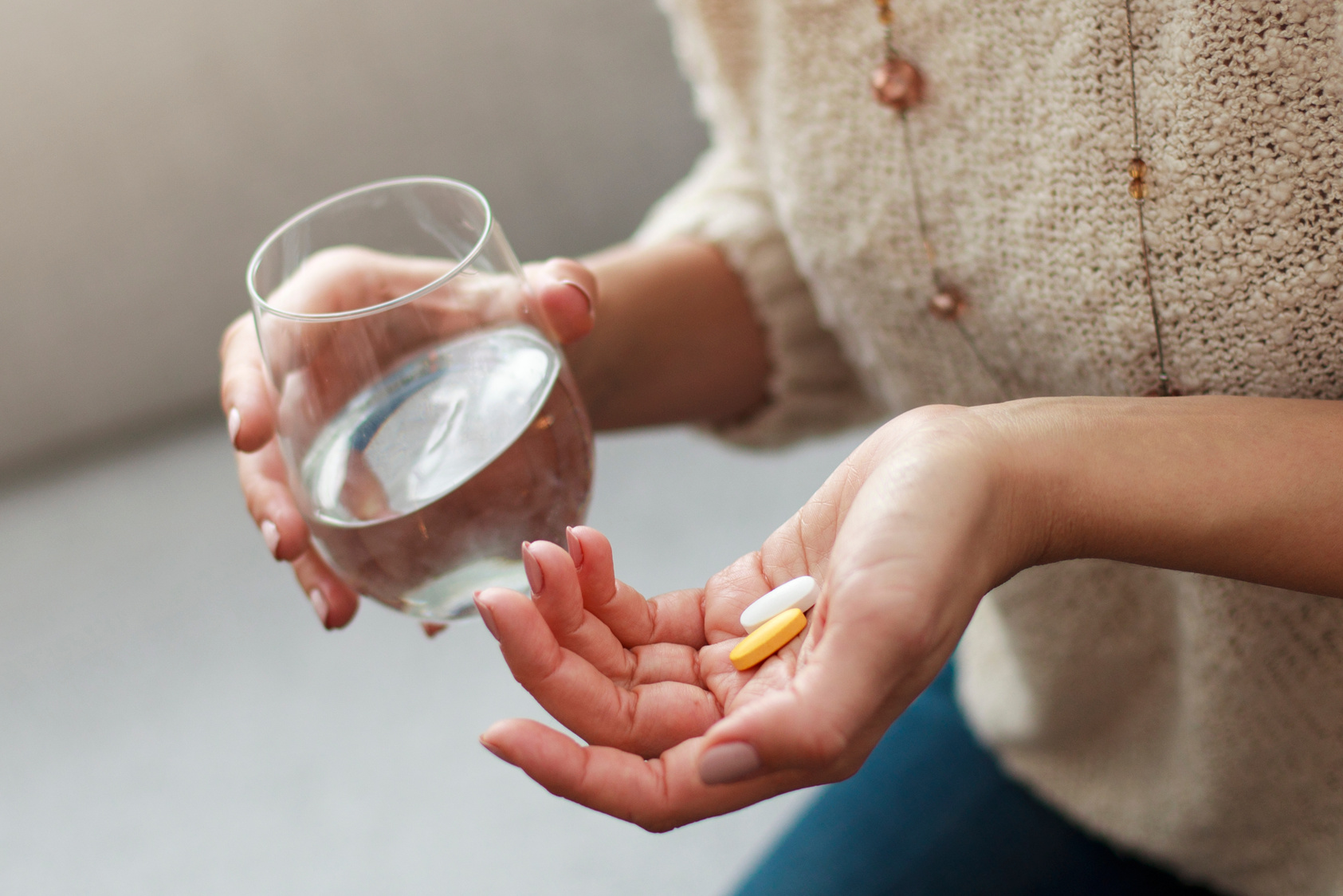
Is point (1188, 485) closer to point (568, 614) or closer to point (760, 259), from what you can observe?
point (568, 614)

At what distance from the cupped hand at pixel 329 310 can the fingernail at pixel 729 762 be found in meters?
0.18

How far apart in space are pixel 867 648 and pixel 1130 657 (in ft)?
1.14

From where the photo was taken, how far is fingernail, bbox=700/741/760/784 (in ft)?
0.91

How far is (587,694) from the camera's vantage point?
0.32m

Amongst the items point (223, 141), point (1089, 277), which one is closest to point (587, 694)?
point (1089, 277)

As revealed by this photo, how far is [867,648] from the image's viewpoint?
286 millimetres

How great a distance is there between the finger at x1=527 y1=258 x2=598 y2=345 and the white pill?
136 millimetres

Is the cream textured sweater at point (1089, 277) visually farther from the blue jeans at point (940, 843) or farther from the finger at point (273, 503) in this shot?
the finger at point (273, 503)

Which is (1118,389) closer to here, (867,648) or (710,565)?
(867,648)

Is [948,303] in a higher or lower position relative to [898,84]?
lower

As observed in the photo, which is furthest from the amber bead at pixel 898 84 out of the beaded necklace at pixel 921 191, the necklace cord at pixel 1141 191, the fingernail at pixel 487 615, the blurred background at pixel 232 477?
the blurred background at pixel 232 477

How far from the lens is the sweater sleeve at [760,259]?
0.62 metres

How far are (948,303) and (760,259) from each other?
5.9 inches

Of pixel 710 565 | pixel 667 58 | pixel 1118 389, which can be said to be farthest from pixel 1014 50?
pixel 667 58
